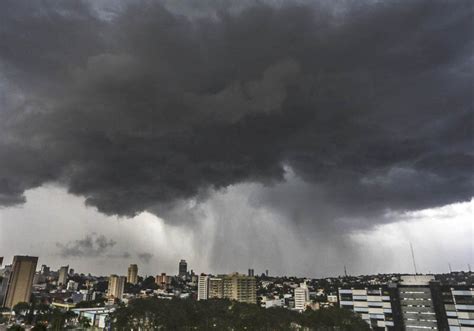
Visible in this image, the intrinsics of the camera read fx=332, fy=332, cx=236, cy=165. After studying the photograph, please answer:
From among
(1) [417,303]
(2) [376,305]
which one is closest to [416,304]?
(1) [417,303]

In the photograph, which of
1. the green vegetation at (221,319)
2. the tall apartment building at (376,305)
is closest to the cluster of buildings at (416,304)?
the tall apartment building at (376,305)

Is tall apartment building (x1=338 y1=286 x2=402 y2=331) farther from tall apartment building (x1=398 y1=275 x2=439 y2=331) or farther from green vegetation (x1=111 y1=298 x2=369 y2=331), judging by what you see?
green vegetation (x1=111 y1=298 x2=369 y2=331)

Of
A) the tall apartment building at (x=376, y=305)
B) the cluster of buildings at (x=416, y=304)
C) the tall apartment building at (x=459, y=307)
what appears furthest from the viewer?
the tall apartment building at (x=376, y=305)

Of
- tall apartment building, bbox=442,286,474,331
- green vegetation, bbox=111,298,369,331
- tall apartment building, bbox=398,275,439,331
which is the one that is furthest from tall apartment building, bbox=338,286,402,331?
green vegetation, bbox=111,298,369,331

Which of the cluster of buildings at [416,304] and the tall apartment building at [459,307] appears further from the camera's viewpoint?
the cluster of buildings at [416,304]

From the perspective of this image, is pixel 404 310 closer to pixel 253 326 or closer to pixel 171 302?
pixel 253 326

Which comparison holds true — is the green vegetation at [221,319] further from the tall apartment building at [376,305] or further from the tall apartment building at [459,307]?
the tall apartment building at [459,307]

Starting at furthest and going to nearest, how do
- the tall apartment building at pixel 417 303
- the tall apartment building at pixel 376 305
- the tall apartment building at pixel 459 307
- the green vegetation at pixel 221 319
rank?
the tall apartment building at pixel 376 305 < the tall apartment building at pixel 417 303 < the tall apartment building at pixel 459 307 < the green vegetation at pixel 221 319

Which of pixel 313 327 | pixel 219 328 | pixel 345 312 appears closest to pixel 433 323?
pixel 345 312
